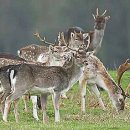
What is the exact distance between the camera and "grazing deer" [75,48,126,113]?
1705cm

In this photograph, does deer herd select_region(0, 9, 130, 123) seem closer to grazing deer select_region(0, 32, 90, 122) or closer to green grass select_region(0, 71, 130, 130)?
grazing deer select_region(0, 32, 90, 122)

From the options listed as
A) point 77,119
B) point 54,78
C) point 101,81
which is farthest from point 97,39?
point 77,119

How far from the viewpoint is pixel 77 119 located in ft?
49.4

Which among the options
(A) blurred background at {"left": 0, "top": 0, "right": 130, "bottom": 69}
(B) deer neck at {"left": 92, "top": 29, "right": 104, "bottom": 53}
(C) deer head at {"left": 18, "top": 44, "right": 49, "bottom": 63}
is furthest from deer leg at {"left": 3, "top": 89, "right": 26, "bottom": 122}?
(A) blurred background at {"left": 0, "top": 0, "right": 130, "bottom": 69}

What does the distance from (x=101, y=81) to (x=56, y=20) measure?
5171cm

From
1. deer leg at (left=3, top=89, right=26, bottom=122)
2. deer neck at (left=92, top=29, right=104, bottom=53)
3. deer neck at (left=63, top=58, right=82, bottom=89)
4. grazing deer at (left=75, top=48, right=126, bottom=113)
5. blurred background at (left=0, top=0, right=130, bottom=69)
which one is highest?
deer neck at (left=63, top=58, right=82, bottom=89)

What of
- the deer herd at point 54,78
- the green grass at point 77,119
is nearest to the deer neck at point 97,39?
the green grass at point 77,119

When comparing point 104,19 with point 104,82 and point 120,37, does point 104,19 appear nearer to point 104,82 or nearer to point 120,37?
point 104,82

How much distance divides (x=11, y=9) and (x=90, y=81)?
2157 inches

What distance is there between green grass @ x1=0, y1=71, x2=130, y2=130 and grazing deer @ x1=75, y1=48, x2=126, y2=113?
0.23 m

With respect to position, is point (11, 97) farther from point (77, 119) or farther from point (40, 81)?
point (77, 119)

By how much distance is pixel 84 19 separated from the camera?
67688 mm

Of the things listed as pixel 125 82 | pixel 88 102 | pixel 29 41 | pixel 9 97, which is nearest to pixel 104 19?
pixel 125 82

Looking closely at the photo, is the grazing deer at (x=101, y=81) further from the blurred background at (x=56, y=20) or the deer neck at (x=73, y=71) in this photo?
the blurred background at (x=56, y=20)
